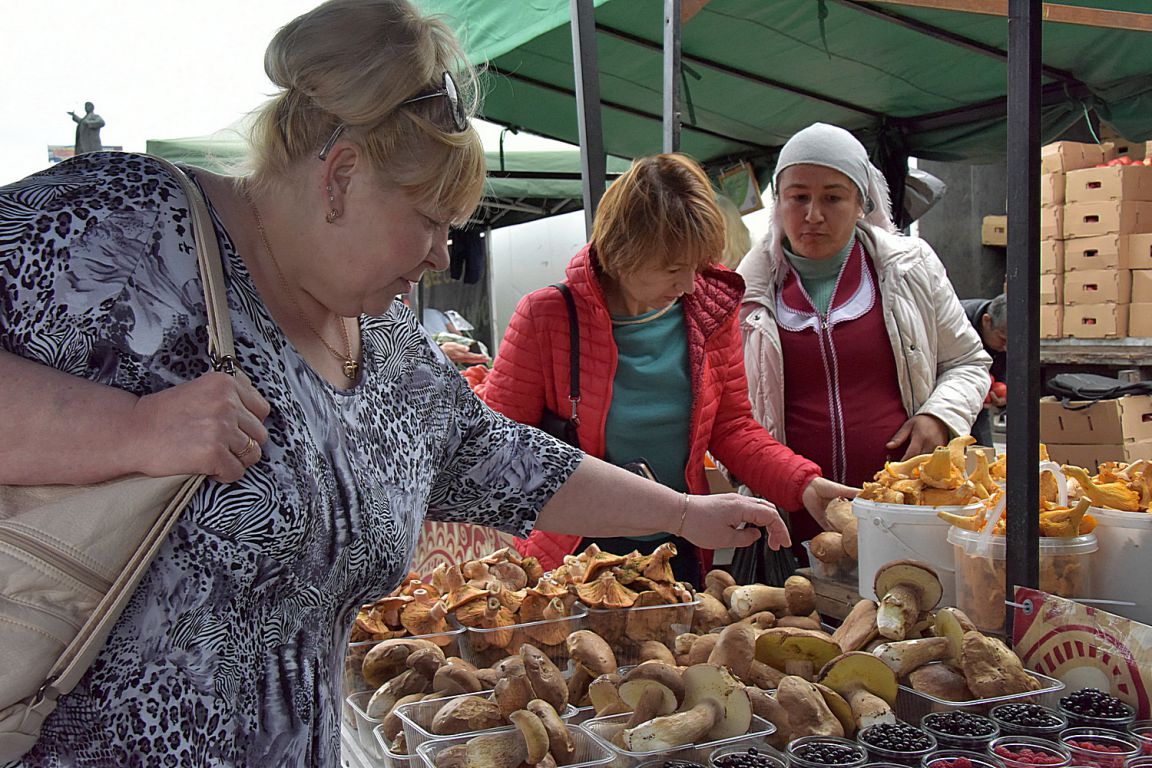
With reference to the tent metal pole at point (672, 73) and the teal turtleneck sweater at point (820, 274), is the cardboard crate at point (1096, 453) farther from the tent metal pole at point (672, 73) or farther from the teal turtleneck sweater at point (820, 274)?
the tent metal pole at point (672, 73)

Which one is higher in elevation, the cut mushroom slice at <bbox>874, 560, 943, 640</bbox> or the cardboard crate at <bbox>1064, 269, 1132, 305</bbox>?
the cardboard crate at <bbox>1064, 269, 1132, 305</bbox>

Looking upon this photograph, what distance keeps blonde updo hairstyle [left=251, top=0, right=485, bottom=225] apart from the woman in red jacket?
1210 mm

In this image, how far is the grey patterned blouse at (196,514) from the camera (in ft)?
3.35

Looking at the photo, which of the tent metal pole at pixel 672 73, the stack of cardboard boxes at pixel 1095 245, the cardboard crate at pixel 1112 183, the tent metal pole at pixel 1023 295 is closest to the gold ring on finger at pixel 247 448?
the tent metal pole at pixel 1023 295

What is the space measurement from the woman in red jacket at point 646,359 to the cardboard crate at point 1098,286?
452cm

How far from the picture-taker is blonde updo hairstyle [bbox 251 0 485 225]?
3.80ft

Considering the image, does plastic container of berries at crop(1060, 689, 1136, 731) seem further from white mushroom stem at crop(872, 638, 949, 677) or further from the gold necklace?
the gold necklace

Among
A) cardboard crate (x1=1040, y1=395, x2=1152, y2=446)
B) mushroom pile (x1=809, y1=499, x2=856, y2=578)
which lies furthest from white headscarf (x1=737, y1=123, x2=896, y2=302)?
cardboard crate (x1=1040, y1=395, x2=1152, y2=446)

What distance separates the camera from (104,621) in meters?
0.98

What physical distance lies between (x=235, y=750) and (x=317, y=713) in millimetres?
120

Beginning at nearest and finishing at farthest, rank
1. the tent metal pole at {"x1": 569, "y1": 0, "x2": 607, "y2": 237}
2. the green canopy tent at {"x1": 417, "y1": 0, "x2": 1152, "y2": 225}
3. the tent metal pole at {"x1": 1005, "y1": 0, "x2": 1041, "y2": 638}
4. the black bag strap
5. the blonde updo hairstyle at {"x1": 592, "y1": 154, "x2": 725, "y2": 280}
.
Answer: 1. the tent metal pole at {"x1": 1005, "y1": 0, "x2": 1041, "y2": 638}
2. the blonde updo hairstyle at {"x1": 592, "y1": 154, "x2": 725, "y2": 280}
3. the black bag strap
4. the tent metal pole at {"x1": 569, "y1": 0, "x2": 607, "y2": 237}
5. the green canopy tent at {"x1": 417, "y1": 0, "x2": 1152, "y2": 225}

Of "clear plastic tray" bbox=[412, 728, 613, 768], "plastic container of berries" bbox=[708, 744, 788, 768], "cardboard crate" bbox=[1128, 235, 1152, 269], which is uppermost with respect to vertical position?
"cardboard crate" bbox=[1128, 235, 1152, 269]

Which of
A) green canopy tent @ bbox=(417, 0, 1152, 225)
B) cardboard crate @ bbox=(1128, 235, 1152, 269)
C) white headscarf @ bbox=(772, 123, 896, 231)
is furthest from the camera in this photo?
cardboard crate @ bbox=(1128, 235, 1152, 269)

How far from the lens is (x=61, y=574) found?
3.17 feet
